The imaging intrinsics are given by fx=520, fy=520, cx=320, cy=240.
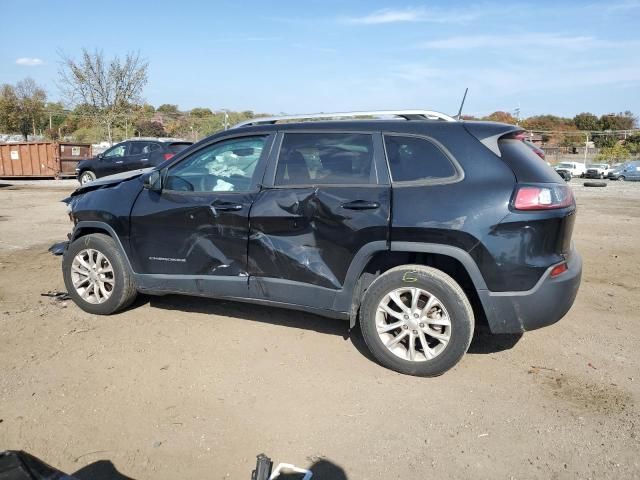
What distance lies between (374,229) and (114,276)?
2.52 meters

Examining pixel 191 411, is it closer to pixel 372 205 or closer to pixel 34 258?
pixel 372 205

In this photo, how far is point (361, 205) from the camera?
376 centimetres

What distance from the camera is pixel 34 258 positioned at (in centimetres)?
720

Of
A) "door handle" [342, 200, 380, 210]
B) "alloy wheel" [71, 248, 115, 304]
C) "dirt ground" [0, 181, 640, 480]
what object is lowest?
"dirt ground" [0, 181, 640, 480]

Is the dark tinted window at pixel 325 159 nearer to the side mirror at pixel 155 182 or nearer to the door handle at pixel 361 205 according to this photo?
the door handle at pixel 361 205

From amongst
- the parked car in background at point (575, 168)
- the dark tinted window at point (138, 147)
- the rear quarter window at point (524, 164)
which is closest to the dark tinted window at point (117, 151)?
the dark tinted window at point (138, 147)

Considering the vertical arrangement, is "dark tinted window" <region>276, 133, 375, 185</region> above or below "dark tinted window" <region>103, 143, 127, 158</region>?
above

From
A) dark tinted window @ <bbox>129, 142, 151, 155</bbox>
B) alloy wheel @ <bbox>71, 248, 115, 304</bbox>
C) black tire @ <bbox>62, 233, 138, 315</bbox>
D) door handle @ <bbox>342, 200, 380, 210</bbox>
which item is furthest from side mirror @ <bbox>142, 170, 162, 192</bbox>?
dark tinted window @ <bbox>129, 142, 151, 155</bbox>

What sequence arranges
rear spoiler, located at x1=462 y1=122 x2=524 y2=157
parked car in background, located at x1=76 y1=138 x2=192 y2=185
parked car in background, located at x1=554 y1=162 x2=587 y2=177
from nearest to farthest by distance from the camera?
rear spoiler, located at x1=462 y1=122 x2=524 y2=157 < parked car in background, located at x1=76 y1=138 x2=192 y2=185 < parked car in background, located at x1=554 y1=162 x2=587 y2=177

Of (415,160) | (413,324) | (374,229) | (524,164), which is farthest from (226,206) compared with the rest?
(524,164)

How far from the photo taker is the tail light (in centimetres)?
344

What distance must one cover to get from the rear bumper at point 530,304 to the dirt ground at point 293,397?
45 cm

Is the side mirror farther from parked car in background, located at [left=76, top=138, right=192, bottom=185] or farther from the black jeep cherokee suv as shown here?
parked car in background, located at [left=76, top=138, right=192, bottom=185]

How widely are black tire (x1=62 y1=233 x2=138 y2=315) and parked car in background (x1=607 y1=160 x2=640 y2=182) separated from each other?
104 feet
